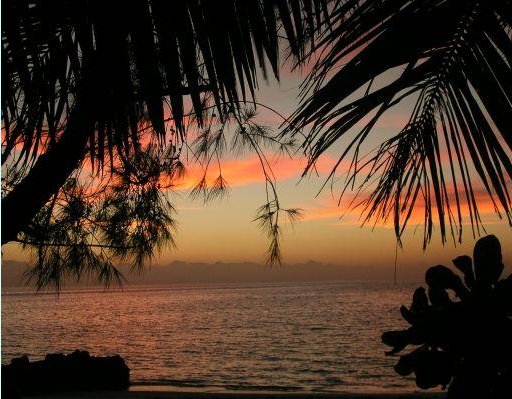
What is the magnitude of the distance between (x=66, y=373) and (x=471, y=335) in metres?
10.3

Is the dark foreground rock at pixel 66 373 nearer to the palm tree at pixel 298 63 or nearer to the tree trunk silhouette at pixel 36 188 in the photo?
the tree trunk silhouette at pixel 36 188

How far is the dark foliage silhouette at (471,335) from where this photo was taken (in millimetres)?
850

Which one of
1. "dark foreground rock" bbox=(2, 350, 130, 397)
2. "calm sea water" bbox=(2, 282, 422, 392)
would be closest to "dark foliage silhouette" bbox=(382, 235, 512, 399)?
"dark foreground rock" bbox=(2, 350, 130, 397)

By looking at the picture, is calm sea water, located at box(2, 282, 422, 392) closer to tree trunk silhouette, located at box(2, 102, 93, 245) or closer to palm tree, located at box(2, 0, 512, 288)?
tree trunk silhouette, located at box(2, 102, 93, 245)

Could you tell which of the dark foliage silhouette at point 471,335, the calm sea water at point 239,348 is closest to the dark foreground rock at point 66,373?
the calm sea water at point 239,348

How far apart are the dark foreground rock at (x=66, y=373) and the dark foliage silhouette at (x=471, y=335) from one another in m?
9.39

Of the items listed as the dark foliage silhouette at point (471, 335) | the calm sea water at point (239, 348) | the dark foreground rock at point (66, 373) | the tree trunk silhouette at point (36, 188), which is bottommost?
the calm sea water at point (239, 348)

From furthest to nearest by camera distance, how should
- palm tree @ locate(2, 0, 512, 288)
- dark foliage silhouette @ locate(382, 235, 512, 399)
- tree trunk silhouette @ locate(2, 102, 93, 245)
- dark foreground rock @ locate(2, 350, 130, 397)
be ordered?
1. dark foreground rock @ locate(2, 350, 130, 397)
2. tree trunk silhouette @ locate(2, 102, 93, 245)
3. dark foliage silhouette @ locate(382, 235, 512, 399)
4. palm tree @ locate(2, 0, 512, 288)

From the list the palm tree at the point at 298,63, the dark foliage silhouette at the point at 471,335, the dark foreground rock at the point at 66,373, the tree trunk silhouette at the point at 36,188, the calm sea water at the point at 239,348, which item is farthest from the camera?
the calm sea water at the point at 239,348

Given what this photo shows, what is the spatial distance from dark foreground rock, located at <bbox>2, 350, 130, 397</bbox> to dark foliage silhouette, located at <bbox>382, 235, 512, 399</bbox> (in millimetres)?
9385

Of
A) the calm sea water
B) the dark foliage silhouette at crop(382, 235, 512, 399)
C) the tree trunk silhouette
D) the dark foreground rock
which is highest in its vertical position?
the tree trunk silhouette

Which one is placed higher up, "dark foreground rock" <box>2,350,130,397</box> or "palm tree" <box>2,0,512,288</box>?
"palm tree" <box>2,0,512,288</box>

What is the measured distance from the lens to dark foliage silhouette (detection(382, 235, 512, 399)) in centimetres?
85

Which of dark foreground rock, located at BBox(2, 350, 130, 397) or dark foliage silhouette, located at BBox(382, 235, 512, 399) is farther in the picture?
dark foreground rock, located at BBox(2, 350, 130, 397)
